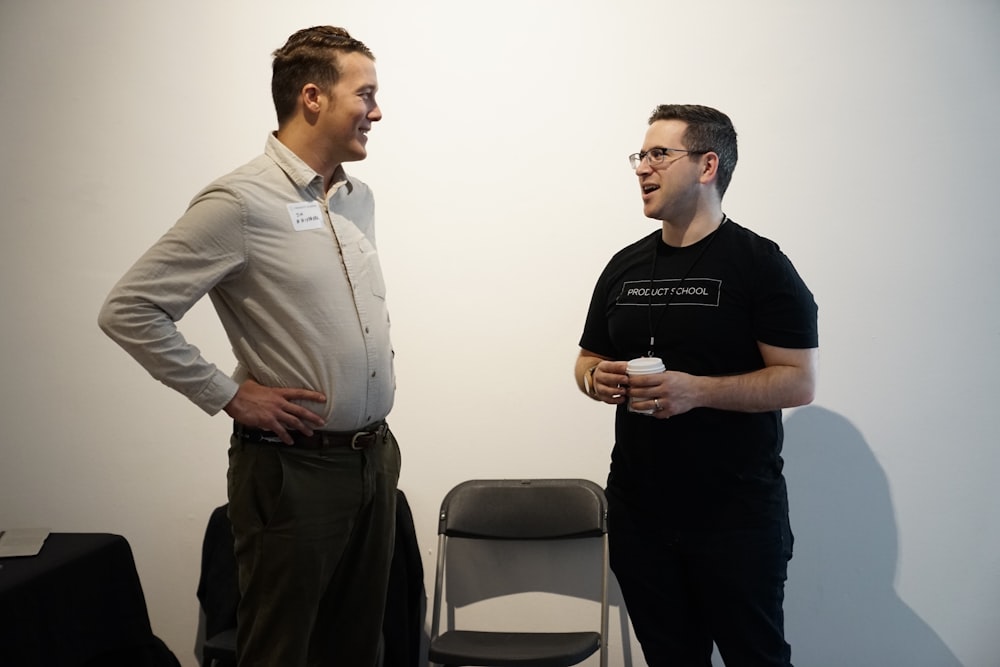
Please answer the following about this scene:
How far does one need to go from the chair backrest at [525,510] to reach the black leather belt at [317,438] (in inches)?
41.1

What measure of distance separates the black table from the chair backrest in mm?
1011

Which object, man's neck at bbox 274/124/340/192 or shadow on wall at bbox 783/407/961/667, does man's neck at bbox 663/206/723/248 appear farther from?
shadow on wall at bbox 783/407/961/667

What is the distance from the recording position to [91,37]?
3043mm

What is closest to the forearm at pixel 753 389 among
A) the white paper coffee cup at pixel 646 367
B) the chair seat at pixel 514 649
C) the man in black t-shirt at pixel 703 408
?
the man in black t-shirt at pixel 703 408

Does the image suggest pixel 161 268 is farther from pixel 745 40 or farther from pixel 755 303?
pixel 745 40

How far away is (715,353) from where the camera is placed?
1.93 m

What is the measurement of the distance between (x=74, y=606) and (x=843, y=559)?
2481mm

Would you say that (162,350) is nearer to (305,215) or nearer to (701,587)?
(305,215)

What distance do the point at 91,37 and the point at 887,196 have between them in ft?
9.49

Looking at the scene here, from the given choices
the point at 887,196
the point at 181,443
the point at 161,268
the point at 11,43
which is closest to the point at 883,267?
the point at 887,196

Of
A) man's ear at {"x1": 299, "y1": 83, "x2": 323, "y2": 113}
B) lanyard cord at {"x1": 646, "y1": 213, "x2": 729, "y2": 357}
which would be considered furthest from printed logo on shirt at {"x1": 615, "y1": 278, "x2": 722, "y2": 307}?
man's ear at {"x1": 299, "y1": 83, "x2": 323, "y2": 113}

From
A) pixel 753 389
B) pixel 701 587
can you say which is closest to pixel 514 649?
pixel 701 587

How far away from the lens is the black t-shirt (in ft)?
6.22

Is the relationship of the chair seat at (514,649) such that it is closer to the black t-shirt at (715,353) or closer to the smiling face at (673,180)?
the black t-shirt at (715,353)
